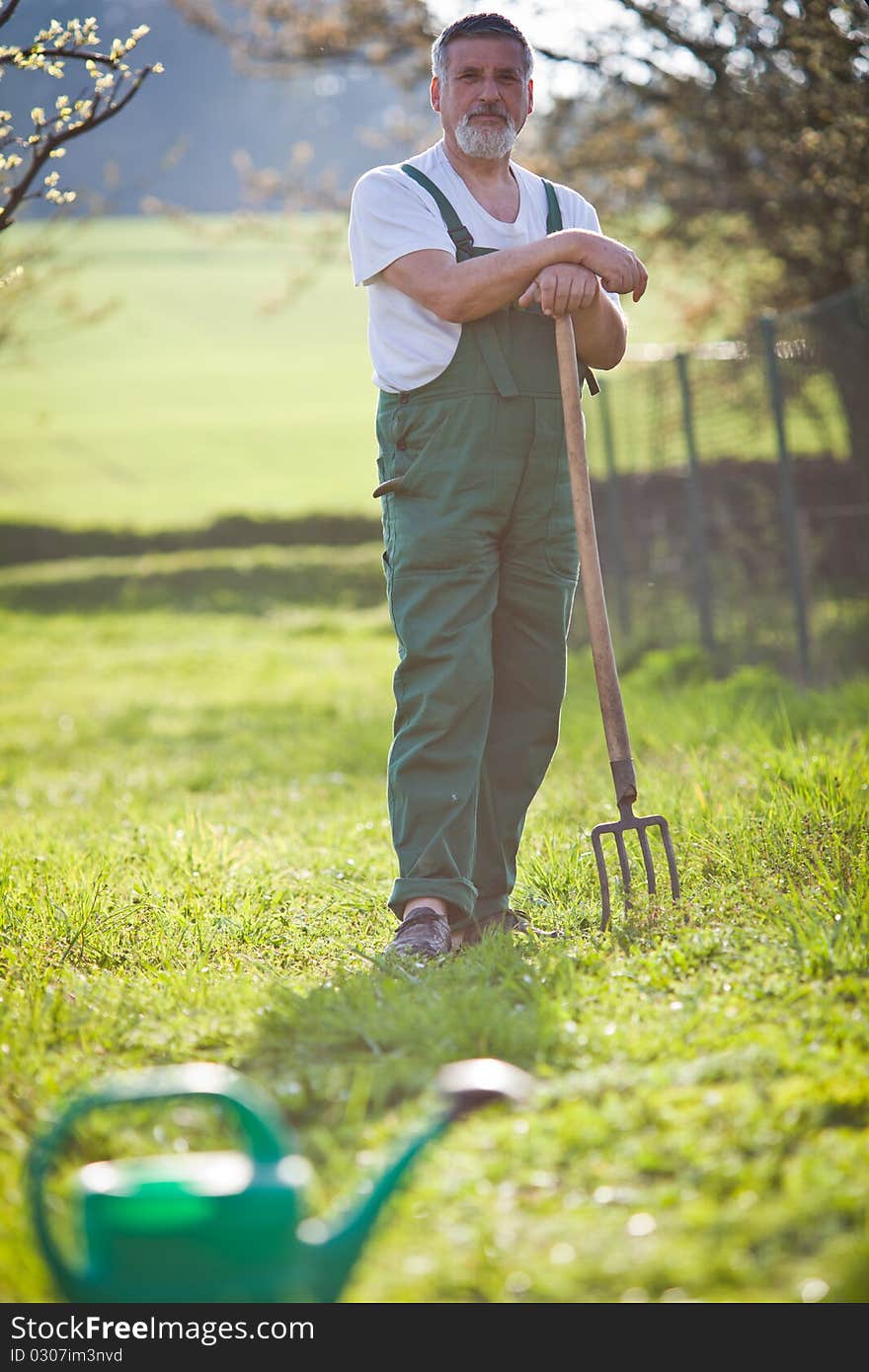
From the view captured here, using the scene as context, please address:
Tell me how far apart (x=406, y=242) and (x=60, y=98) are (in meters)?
1.21

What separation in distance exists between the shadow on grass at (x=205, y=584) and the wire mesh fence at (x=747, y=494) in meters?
8.00

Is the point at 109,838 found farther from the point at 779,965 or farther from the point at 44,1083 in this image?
the point at 779,965

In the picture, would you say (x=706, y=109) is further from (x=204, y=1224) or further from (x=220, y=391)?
(x=220, y=391)

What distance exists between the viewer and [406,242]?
340cm

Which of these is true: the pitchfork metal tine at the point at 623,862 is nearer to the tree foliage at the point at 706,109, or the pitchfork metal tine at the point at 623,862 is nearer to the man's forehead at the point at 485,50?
the man's forehead at the point at 485,50

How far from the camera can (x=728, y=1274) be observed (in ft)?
5.97

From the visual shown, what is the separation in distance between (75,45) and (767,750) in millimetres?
3251

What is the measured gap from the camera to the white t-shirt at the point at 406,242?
343cm

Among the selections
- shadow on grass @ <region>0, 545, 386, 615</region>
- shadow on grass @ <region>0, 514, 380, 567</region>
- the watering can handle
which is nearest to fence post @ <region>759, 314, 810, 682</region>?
Result: the watering can handle

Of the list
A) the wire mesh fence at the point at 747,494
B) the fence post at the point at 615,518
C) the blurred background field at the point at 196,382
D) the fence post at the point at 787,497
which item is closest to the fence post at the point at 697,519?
the wire mesh fence at the point at 747,494

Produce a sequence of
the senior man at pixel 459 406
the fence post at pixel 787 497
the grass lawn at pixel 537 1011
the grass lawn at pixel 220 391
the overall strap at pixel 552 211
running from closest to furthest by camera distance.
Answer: the grass lawn at pixel 537 1011 → the senior man at pixel 459 406 → the overall strap at pixel 552 211 → the fence post at pixel 787 497 → the grass lawn at pixel 220 391

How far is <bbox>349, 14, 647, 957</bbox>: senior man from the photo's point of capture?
134 inches

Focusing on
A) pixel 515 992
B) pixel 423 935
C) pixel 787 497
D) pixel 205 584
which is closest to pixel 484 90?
pixel 423 935
